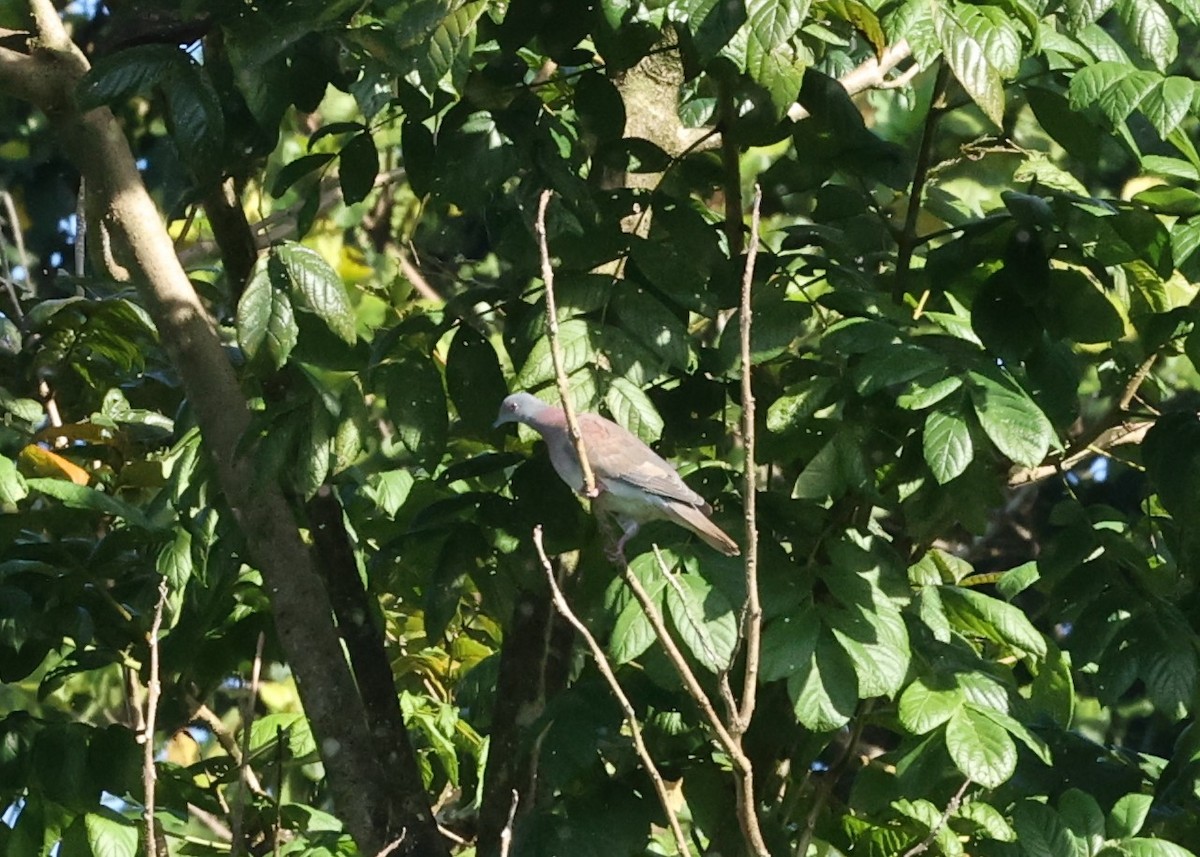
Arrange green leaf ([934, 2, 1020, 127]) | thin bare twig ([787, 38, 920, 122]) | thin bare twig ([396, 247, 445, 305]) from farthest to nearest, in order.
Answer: thin bare twig ([396, 247, 445, 305]) < thin bare twig ([787, 38, 920, 122]) < green leaf ([934, 2, 1020, 127])

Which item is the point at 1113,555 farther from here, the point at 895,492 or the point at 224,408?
the point at 224,408

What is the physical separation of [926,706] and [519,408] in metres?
0.80

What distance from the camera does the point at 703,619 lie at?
210cm

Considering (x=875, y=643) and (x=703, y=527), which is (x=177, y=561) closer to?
(x=703, y=527)

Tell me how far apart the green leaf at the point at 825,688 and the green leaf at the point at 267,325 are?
893mm

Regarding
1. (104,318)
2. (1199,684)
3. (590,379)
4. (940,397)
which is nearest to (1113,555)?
(1199,684)

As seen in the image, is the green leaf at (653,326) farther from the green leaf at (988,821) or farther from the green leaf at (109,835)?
the green leaf at (109,835)

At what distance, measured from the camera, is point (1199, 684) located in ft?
7.89

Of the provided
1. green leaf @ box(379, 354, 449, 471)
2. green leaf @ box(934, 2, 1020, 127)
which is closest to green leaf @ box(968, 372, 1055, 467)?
green leaf @ box(934, 2, 1020, 127)

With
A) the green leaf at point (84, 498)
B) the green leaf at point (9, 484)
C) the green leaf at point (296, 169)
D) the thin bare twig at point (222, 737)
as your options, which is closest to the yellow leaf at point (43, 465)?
the green leaf at point (84, 498)

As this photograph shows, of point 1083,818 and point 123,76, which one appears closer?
point 123,76

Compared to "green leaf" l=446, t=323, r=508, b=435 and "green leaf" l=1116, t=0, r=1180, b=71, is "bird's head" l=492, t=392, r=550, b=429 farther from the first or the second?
"green leaf" l=1116, t=0, r=1180, b=71

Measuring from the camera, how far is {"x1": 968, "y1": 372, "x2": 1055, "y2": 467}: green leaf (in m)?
2.02

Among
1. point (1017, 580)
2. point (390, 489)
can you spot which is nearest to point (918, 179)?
point (1017, 580)
